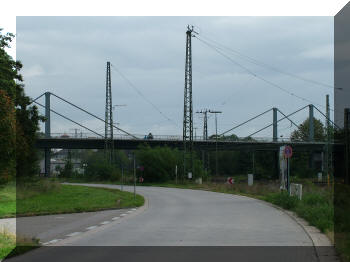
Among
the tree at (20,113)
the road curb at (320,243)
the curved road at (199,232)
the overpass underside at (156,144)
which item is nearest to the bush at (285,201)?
the curved road at (199,232)

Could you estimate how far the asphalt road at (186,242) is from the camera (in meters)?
10.0

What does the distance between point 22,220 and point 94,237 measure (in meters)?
5.88

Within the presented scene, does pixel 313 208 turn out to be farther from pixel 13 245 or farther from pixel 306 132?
pixel 306 132

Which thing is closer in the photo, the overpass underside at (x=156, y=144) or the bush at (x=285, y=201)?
the bush at (x=285, y=201)

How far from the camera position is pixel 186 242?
12109 mm

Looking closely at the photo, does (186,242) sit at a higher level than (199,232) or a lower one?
higher

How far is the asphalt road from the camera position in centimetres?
1004

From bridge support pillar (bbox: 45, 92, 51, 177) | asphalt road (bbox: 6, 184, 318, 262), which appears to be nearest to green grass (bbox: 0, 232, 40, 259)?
asphalt road (bbox: 6, 184, 318, 262)

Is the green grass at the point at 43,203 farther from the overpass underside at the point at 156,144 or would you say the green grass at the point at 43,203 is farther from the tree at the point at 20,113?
the overpass underside at the point at 156,144

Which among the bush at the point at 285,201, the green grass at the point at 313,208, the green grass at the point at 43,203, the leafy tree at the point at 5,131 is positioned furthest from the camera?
the bush at the point at 285,201

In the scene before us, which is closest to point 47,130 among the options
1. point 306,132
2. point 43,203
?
point 43,203

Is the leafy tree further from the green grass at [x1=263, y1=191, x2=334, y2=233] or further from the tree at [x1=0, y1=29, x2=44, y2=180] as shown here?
the tree at [x1=0, y1=29, x2=44, y2=180]

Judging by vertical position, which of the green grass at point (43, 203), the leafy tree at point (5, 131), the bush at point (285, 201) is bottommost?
the green grass at point (43, 203)

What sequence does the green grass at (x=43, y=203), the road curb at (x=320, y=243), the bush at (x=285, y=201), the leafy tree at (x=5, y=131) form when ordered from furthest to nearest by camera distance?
the bush at (x=285, y=201) < the green grass at (x=43, y=203) < the leafy tree at (x=5, y=131) < the road curb at (x=320, y=243)
